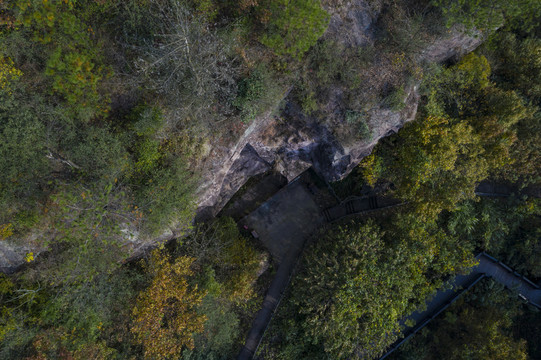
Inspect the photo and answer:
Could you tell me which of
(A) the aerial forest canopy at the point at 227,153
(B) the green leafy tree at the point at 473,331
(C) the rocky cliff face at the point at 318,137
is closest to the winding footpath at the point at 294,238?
(B) the green leafy tree at the point at 473,331

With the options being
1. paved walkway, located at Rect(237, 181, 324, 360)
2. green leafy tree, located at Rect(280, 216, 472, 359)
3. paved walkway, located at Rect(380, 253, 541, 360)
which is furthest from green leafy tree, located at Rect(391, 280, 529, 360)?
paved walkway, located at Rect(237, 181, 324, 360)

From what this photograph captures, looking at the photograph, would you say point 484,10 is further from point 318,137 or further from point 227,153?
point 227,153

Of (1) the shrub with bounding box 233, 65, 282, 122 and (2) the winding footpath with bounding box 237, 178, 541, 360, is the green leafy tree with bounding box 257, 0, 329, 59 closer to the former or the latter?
(1) the shrub with bounding box 233, 65, 282, 122

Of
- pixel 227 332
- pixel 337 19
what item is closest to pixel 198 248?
pixel 227 332

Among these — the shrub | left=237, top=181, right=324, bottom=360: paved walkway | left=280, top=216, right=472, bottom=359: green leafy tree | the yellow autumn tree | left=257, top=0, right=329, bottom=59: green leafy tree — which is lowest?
left=280, top=216, right=472, bottom=359: green leafy tree

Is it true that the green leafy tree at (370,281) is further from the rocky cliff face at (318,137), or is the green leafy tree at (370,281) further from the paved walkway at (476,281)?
the rocky cliff face at (318,137)
